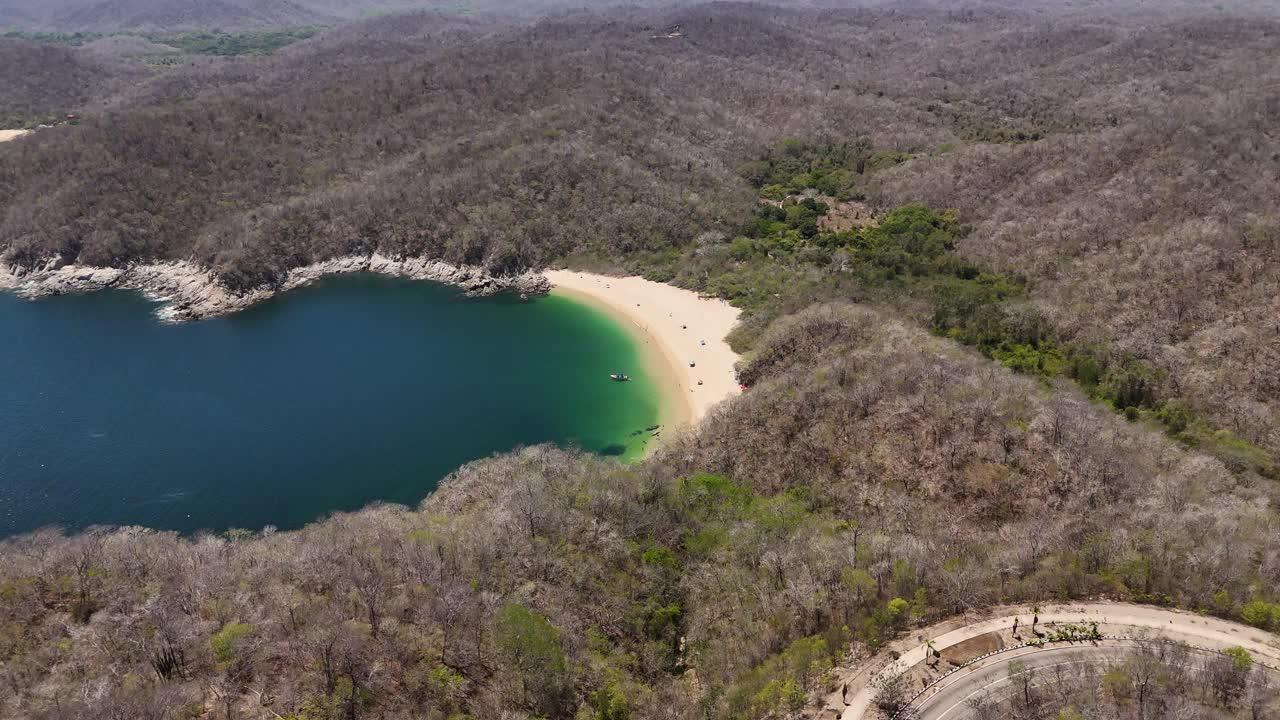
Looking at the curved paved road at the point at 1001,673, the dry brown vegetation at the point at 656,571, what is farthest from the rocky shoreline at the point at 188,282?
the curved paved road at the point at 1001,673

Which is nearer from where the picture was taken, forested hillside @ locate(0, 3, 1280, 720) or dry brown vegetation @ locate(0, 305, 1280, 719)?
dry brown vegetation @ locate(0, 305, 1280, 719)

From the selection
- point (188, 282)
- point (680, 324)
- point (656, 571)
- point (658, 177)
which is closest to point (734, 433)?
point (656, 571)

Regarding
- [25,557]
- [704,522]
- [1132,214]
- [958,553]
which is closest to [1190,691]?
[958,553]

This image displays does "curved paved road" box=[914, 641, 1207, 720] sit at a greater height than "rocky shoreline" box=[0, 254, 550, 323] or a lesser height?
greater

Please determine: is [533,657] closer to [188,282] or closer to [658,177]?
[188,282]

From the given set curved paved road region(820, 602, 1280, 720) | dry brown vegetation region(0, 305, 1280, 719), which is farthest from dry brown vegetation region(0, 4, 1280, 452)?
curved paved road region(820, 602, 1280, 720)

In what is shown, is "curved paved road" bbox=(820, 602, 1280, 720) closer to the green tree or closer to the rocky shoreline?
the green tree

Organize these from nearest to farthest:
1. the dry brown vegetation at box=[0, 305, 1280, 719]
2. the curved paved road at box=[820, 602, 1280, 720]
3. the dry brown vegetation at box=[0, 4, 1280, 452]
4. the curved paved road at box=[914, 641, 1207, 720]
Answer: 1. the curved paved road at box=[914, 641, 1207, 720]
2. the curved paved road at box=[820, 602, 1280, 720]
3. the dry brown vegetation at box=[0, 305, 1280, 719]
4. the dry brown vegetation at box=[0, 4, 1280, 452]

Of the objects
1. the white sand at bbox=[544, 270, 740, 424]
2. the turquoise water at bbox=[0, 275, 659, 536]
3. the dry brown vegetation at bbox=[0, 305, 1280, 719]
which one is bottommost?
the turquoise water at bbox=[0, 275, 659, 536]
